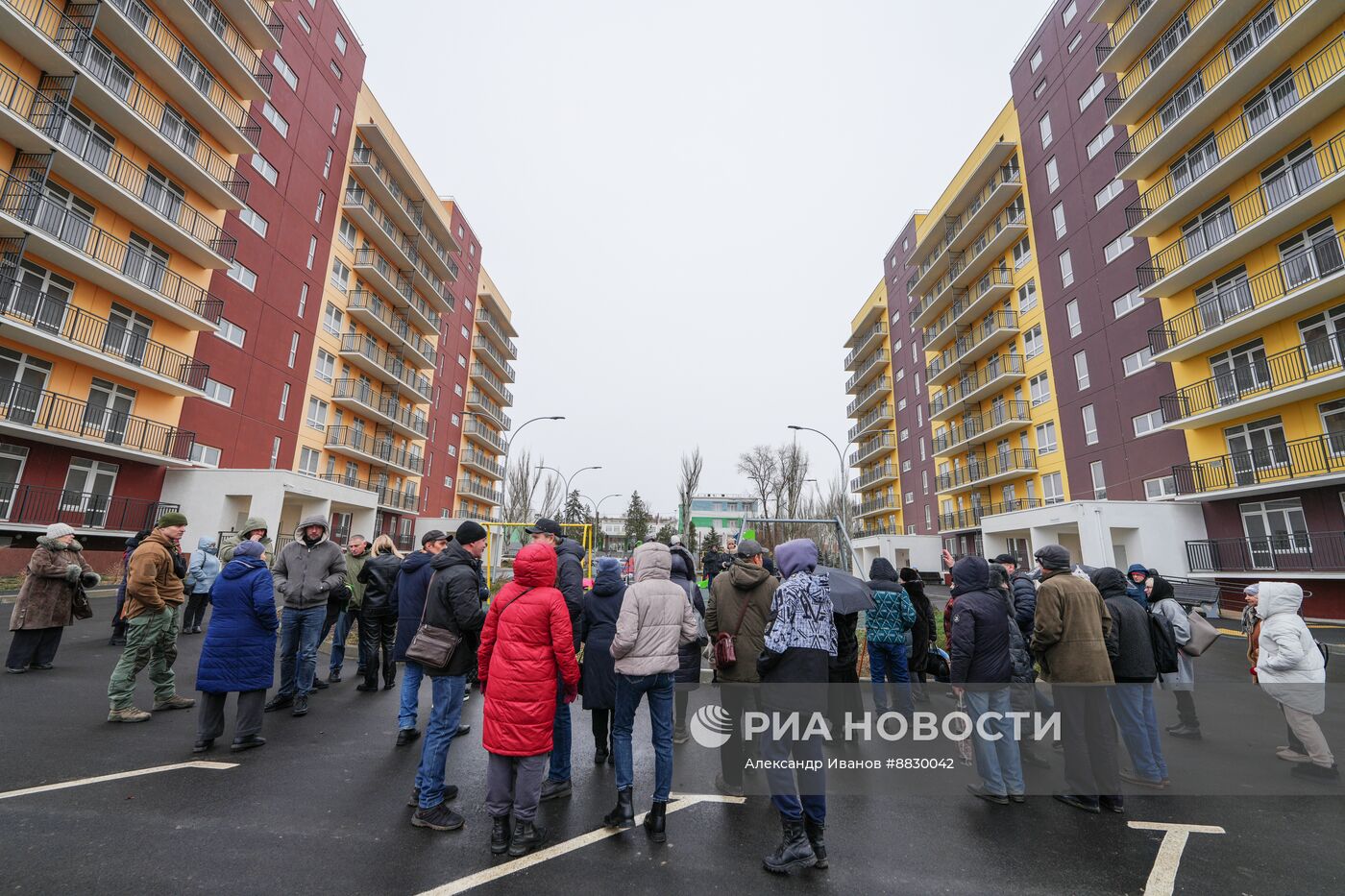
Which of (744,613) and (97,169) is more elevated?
(97,169)

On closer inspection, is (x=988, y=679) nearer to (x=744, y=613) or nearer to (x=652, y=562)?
(x=744, y=613)

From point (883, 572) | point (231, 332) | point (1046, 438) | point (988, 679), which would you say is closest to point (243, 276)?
point (231, 332)

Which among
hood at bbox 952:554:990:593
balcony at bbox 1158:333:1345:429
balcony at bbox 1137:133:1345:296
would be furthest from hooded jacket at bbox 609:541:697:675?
balcony at bbox 1137:133:1345:296

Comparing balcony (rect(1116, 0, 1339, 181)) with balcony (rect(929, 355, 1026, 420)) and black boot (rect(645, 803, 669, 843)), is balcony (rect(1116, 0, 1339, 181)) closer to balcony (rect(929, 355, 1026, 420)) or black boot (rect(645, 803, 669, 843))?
balcony (rect(929, 355, 1026, 420))

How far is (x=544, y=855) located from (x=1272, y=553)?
2413cm

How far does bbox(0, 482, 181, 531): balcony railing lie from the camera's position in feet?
50.2

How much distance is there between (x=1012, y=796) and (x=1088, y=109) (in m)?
33.1

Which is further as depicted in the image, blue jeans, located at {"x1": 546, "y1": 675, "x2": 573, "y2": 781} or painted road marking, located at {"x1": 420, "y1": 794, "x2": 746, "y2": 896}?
blue jeans, located at {"x1": 546, "y1": 675, "x2": 573, "y2": 781}

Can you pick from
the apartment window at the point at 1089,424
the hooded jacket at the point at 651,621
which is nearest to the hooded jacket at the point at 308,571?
the hooded jacket at the point at 651,621

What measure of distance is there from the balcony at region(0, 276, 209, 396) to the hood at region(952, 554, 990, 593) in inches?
875

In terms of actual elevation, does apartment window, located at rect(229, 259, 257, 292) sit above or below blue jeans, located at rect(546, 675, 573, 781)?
above

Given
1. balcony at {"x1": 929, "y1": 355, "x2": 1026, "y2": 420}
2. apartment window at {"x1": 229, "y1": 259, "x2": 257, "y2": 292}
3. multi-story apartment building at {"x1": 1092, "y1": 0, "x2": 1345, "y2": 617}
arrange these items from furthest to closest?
balcony at {"x1": 929, "y1": 355, "x2": 1026, "y2": 420}
apartment window at {"x1": 229, "y1": 259, "x2": 257, "y2": 292}
multi-story apartment building at {"x1": 1092, "y1": 0, "x2": 1345, "y2": 617}

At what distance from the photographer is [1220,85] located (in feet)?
59.4

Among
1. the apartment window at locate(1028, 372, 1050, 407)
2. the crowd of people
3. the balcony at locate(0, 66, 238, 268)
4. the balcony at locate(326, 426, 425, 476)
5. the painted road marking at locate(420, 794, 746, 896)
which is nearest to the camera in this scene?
the painted road marking at locate(420, 794, 746, 896)
